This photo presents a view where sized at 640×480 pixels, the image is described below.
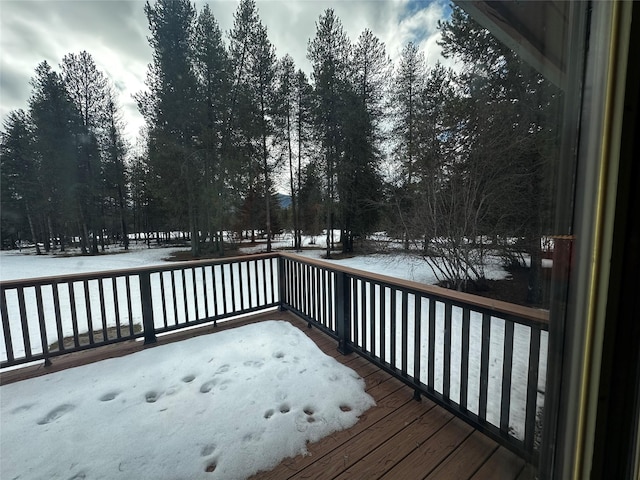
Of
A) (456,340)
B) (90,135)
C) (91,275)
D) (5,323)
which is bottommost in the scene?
(456,340)

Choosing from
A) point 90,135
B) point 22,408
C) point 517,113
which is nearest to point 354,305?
point 517,113

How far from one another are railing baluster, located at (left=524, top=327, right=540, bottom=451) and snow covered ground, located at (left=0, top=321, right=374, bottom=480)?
1222 mm

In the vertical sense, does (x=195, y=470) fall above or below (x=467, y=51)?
below

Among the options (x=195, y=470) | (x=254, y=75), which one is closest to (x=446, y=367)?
(x=195, y=470)

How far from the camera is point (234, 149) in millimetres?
10836

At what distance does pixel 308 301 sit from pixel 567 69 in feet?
9.42

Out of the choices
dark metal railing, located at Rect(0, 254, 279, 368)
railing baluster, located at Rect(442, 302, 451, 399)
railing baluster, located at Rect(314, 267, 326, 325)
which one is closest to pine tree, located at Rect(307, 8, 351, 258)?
railing baluster, located at Rect(314, 267, 326, 325)

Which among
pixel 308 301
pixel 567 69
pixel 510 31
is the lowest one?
pixel 308 301

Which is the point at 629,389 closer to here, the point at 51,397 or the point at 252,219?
the point at 51,397

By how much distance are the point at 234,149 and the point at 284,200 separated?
3.76 meters

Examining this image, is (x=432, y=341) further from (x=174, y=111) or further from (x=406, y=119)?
(x=174, y=111)

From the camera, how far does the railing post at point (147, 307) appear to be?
2678 mm

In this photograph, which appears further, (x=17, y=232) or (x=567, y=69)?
(x=17, y=232)

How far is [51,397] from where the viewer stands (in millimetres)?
1886
